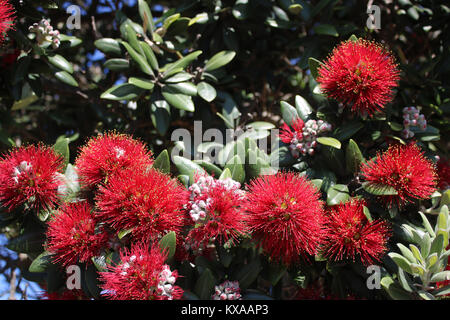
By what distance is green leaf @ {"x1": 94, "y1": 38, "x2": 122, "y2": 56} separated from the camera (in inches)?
94.3

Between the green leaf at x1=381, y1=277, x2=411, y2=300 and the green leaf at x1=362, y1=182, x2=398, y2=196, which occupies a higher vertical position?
the green leaf at x1=362, y1=182, x2=398, y2=196

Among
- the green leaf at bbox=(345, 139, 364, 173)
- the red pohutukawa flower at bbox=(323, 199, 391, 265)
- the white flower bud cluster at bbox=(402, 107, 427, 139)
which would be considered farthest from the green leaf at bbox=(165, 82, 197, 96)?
the white flower bud cluster at bbox=(402, 107, 427, 139)

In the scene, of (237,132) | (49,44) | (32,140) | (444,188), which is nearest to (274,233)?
(237,132)

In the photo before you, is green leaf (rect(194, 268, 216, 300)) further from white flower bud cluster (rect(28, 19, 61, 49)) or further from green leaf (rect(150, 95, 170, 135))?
white flower bud cluster (rect(28, 19, 61, 49))

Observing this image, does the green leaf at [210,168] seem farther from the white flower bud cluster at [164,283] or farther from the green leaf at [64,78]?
the green leaf at [64,78]

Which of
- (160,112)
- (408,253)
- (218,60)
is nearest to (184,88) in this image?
(160,112)

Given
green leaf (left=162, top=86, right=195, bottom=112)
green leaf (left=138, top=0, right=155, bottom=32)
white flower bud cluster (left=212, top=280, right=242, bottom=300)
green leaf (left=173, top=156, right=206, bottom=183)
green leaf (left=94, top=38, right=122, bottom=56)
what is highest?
green leaf (left=138, top=0, right=155, bottom=32)

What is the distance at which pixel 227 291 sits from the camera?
1.84 m

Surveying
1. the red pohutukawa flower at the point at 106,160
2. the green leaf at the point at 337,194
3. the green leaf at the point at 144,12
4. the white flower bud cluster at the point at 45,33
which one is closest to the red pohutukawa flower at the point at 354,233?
the green leaf at the point at 337,194

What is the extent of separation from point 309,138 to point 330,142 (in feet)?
0.50

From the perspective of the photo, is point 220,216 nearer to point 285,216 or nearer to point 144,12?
point 285,216

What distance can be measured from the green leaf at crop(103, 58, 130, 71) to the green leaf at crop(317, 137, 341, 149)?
1138 mm

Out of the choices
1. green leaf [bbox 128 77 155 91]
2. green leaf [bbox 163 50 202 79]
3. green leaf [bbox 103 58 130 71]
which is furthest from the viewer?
green leaf [bbox 103 58 130 71]
